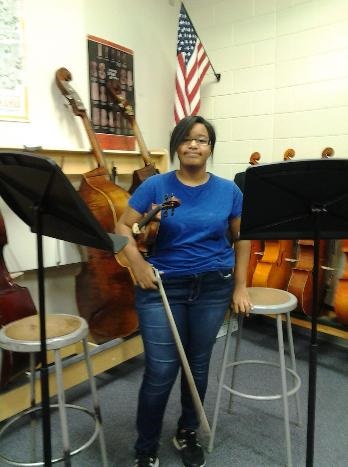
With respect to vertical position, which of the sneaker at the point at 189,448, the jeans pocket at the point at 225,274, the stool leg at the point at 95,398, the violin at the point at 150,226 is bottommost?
the sneaker at the point at 189,448

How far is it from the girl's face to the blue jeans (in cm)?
42

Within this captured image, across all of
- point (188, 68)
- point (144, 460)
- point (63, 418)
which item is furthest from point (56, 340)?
point (188, 68)

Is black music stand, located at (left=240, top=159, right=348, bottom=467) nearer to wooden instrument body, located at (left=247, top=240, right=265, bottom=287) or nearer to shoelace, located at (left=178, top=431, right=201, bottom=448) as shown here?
shoelace, located at (left=178, top=431, right=201, bottom=448)

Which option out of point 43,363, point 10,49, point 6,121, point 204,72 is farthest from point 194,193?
point 204,72

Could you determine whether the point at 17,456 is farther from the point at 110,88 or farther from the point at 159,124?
the point at 159,124

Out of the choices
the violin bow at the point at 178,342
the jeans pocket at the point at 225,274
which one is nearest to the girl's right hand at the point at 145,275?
the violin bow at the point at 178,342

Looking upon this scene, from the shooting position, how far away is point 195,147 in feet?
5.07

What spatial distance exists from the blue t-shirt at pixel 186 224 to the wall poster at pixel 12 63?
117 centimetres

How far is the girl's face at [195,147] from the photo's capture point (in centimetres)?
154

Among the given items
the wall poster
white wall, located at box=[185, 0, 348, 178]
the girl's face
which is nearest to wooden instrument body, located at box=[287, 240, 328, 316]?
white wall, located at box=[185, 0, 348, 178]

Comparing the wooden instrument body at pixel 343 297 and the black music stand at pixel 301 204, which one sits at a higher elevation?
the black music stand at pixel 301 204

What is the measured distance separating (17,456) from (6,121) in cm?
166

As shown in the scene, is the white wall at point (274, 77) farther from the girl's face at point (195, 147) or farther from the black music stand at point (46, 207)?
the black music stand at point (46, 207)

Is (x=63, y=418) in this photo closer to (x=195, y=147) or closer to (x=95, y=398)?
(x=95, y=398)
